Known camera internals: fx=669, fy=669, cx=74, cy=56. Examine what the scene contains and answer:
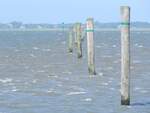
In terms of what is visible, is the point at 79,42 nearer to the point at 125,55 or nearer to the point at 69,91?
the point at 69,91

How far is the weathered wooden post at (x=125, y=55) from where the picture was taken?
1516 centimetres

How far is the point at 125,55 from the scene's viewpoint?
15273mm

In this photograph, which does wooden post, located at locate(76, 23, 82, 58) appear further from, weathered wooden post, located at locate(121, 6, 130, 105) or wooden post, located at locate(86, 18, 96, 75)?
weathered wooden post, located at locate(121, 6, 130, 105)

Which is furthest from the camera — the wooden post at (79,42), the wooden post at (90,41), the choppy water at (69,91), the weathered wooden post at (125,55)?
the wooden post at (79,42)

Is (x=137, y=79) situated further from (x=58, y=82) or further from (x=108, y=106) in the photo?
(x=108, y=106)

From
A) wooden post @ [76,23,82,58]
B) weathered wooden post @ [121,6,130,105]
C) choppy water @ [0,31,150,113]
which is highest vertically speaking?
weathered wooden post @ [121,6,130,105]

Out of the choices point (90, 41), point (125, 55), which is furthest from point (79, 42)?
point (125, 55)

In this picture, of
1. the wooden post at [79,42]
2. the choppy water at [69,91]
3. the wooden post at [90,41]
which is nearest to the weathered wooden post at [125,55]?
the choppy water at [69,91]

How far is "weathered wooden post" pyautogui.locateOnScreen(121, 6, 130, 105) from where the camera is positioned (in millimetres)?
15164

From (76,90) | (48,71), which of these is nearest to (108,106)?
(76,90)

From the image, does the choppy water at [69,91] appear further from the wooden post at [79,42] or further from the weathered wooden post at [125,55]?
the wooden post at [79,42]

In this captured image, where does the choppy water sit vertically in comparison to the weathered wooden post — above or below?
below

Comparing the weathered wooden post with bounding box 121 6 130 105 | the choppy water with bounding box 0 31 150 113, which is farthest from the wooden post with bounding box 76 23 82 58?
the weathered wooden post with bounding box 121 6 130 105

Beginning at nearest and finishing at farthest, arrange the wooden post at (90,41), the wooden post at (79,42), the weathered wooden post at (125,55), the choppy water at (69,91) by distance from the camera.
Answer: the weathered wooden post at (125,55) < the choppy water at (69,91) < the wooden post at (90,41) < the wooden post at (79,42)
